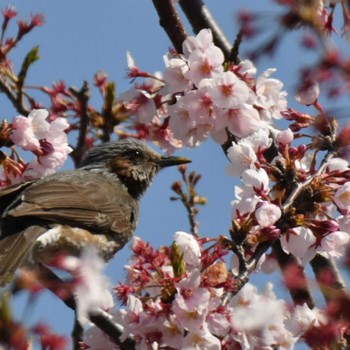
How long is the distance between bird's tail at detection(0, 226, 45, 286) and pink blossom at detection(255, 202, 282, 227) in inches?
54.8

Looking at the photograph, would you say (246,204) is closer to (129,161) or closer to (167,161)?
(167,161)

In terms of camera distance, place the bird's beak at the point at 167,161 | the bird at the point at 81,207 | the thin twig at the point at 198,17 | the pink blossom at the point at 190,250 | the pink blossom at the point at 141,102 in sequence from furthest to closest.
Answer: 1. the bird's beak at the point at 167,161
2. the thin twig at the point at 198,17
3. the pink blossom at the point at 141,102
4. the bird at the point at 81,207
5. the pink blossom at the point at 190,250

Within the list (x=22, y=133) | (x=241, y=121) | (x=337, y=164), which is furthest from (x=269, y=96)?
(x=22, y=133)

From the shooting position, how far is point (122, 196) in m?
6.00

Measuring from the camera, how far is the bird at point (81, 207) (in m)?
4.55

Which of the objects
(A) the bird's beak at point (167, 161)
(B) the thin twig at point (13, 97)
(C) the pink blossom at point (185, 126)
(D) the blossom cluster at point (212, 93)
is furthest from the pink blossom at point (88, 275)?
(A) the bird's beak at point (167, 161)

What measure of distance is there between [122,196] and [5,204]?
1.26 metres

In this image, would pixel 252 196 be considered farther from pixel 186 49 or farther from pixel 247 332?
pixel 186 49

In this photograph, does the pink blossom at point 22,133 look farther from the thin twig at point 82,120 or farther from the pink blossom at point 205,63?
the pink blossom at point 205,63

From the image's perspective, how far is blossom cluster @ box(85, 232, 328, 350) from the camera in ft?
10.7

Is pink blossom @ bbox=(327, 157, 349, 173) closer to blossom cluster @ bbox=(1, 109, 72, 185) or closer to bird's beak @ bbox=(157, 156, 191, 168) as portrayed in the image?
blossom cluster @ bbox=(1, 109, 72, 185)

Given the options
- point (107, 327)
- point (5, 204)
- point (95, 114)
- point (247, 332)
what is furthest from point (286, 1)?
point (95, 114)

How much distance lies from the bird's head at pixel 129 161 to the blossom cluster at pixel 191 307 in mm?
2763

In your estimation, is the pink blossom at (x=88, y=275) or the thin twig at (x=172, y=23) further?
the thin twig at (x=172, y=23)
